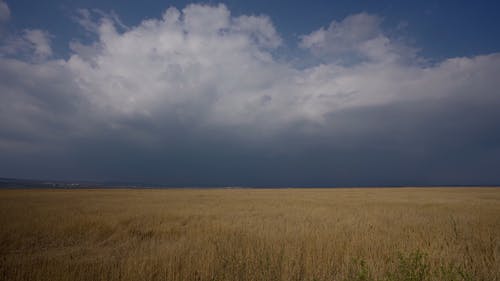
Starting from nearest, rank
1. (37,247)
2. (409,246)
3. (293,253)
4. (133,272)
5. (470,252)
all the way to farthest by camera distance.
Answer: (133,272)
(293,253)
(470,252)
(409,246)
(37,247)

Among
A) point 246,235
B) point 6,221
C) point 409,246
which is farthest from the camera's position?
point 6,221

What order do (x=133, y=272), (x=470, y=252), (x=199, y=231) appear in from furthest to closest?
(x=199, y=231) < (x=470, y=252) < (x=133, y=272)

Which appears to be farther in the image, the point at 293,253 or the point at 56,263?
the point at 293,253

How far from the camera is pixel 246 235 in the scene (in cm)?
960

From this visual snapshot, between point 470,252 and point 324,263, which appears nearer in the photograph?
point 324,263

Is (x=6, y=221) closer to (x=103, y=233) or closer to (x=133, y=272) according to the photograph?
(x=103, y=233)

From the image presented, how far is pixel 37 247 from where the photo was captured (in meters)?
8.77

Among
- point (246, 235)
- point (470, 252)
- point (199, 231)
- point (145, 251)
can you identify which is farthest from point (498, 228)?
point (145, 251)

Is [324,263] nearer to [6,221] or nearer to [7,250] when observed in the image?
[7,250]

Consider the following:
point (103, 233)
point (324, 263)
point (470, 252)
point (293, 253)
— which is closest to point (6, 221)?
point (103, 233)

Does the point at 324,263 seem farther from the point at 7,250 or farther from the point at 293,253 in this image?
the point at 7,250

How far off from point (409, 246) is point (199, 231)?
7.81 metres

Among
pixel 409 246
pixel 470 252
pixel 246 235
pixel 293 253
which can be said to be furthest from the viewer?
pixel 246 235

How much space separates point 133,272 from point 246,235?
15.5 ft
